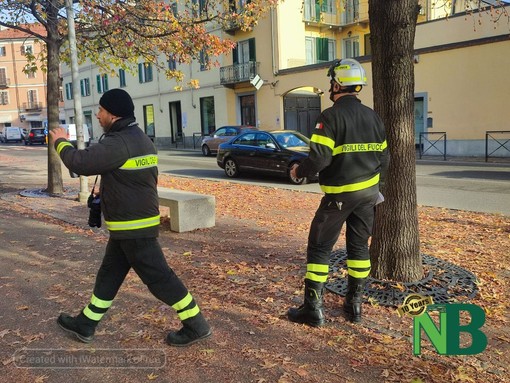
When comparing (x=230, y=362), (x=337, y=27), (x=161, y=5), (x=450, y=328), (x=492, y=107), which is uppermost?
(x=337, y=27)

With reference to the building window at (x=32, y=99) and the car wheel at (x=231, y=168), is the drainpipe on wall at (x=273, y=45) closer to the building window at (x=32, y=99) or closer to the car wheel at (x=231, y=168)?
the car wheel at (x=231, y=168)

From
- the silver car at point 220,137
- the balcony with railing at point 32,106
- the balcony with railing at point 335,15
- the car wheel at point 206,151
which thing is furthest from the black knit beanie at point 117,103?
the balcony with railing at point 32,106

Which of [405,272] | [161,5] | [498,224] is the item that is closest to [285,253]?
[405,272]

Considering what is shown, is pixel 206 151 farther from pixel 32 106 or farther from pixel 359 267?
pixel 32 106

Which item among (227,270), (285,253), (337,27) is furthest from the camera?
(337,27)

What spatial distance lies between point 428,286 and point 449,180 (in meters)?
9.61

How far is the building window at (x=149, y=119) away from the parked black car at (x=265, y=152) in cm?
2418

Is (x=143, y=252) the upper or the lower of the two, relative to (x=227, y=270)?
upper

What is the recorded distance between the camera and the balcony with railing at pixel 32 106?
67500 millimetres

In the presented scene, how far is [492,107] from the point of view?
64.4ft

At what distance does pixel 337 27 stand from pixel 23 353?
3063cm

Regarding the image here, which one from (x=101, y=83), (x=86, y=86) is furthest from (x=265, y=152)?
(x=86, y=86)

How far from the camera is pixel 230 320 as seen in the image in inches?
159

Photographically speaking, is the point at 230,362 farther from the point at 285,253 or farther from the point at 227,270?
the point at 285,253
